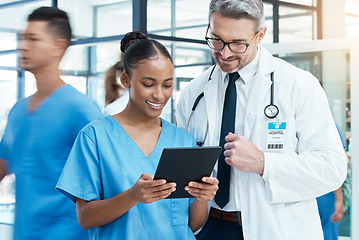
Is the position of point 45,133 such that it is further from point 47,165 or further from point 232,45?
point 232,45

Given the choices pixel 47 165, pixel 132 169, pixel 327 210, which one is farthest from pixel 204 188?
pixel 327 210

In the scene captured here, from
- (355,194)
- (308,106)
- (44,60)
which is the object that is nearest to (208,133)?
(308,106)

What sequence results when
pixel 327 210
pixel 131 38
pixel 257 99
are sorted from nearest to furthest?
pixel 257 99
pixel 131 38
pixel 327 210

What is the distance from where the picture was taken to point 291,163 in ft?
4.86

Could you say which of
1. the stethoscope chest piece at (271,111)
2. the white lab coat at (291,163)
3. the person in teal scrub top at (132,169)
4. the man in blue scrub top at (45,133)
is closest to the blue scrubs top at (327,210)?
the white lab coat at (291,163)

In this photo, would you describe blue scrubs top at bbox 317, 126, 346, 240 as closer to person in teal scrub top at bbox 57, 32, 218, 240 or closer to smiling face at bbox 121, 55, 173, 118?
person in teal scrub top at bbox 57, 32, 218, 240

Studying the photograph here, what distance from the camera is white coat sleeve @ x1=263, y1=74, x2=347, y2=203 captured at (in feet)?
4.83

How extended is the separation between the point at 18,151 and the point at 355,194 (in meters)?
2.58

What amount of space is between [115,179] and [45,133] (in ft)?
1.24

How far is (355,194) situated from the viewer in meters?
3.42

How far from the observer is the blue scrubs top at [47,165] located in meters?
1.55

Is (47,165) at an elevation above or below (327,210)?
above

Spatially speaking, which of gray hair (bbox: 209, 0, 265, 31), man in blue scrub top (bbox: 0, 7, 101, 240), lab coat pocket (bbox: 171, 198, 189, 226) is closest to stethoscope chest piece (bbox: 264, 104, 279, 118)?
gray hair (bbox: 209, 0, 265, 31)

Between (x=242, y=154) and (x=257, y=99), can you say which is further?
(x=257, y=99)
